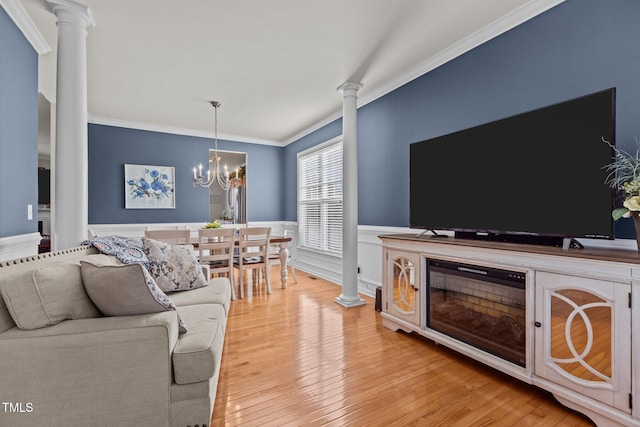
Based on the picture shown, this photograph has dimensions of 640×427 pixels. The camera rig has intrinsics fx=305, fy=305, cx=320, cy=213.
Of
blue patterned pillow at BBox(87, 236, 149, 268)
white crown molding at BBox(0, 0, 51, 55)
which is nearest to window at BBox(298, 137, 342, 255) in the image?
blue patterned pillow at BBox(87, 236, 149, 268)

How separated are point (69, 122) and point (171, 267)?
1350 mm

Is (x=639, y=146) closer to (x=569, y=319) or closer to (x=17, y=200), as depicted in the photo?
(x=569, y=319)

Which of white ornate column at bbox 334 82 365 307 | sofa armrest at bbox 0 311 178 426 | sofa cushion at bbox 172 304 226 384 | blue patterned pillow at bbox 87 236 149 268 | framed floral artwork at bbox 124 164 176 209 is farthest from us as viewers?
framed floral artwork at bbox 124 164 176 209

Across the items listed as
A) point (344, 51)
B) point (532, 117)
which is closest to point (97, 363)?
point (532, 117)

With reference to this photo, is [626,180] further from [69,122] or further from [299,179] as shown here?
[299,179]

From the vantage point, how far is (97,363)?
1.31 metres

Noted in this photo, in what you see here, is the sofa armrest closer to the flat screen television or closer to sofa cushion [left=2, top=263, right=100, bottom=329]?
sofa cushion [left=2, top=263, right=100, bottom=329]

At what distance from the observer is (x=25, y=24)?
8.11 ft

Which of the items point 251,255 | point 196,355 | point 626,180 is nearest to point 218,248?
point 251,255

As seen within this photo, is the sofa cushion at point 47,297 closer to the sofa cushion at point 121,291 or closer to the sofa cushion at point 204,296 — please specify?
the sofa cushion at point 121,291

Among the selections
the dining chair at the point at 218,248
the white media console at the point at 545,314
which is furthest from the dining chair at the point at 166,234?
the white media console at the point at 545,314

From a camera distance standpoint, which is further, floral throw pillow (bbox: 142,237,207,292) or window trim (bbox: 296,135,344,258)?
window trim (bbox: 296,135,344,258)

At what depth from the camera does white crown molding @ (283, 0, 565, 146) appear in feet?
7.70

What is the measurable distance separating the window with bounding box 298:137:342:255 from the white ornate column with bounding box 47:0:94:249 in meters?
3.28
